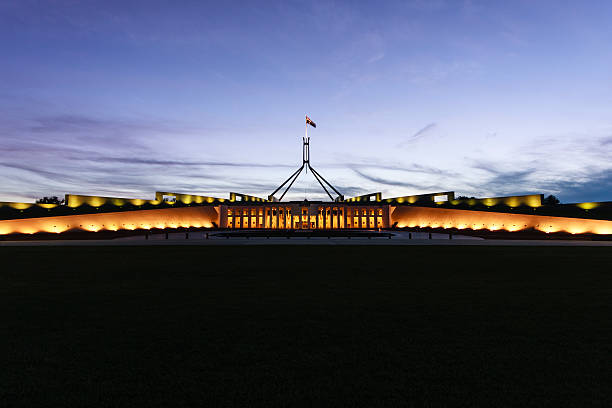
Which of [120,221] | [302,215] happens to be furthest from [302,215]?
[120,221]

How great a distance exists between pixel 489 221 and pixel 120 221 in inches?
2240

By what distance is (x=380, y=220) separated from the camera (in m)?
65.6
